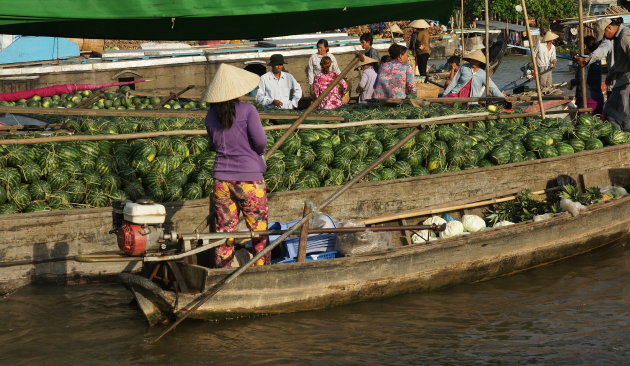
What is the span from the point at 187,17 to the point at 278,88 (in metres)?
6.59

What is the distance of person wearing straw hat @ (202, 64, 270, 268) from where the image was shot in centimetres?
659

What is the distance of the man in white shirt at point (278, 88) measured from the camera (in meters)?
13.0

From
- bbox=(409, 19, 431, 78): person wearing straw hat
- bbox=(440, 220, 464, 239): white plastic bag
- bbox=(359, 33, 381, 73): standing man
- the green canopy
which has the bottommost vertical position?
bbox=(440, 220, 464, 239): white plastic bag

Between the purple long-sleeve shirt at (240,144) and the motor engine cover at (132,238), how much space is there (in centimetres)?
90

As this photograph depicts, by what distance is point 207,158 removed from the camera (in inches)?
343

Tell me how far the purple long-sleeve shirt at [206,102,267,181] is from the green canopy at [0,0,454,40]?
735 millimetres

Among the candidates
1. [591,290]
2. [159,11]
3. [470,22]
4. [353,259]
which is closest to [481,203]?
[591,290]

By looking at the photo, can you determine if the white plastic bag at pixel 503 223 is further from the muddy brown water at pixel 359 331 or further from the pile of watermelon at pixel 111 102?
the pile of watermelon at pixel 111 102

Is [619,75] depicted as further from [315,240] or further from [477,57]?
[315,240]

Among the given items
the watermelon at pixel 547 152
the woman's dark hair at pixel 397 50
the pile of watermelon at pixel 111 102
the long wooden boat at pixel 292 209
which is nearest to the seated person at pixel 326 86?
the woman's dark hair at pixel 397 50

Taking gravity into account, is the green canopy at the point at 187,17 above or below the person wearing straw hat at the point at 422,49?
below

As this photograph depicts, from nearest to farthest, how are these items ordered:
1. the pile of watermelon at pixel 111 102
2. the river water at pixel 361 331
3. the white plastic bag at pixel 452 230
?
the river water at pixel 361 331, the white plastic bag at pixel 452 230, the pile of watermelon at pixel 111 102

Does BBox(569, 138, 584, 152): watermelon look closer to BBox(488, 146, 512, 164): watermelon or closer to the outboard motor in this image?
BBox(488, 146, 512, 164): watermelon

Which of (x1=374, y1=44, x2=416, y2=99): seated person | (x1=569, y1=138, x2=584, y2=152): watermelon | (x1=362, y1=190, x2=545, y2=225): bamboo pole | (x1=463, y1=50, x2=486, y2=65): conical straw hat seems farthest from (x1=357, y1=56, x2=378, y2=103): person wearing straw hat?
(x1=362, y1=190, x2=545, y2=225): bamboo pole
